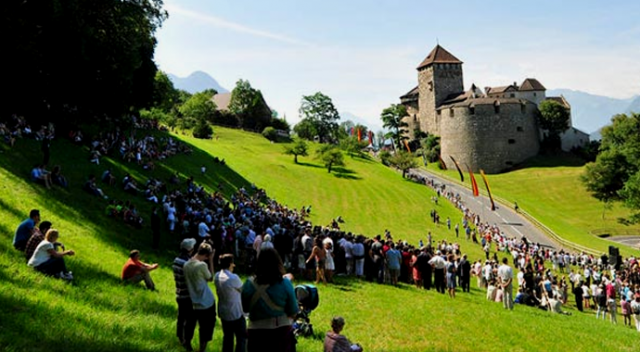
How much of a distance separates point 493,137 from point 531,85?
27311 millimetres

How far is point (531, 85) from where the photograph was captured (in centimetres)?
10944

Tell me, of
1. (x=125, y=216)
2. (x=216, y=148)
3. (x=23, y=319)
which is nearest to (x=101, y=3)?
(x=125, y=216)

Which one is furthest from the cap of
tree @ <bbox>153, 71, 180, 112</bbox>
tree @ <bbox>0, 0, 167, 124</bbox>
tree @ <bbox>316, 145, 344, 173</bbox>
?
tree @ <bbox>316, 145, 344, 173</bbox>

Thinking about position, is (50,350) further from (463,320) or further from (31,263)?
(463,320)

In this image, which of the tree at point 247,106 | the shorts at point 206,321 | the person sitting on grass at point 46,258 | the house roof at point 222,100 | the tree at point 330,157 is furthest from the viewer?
the house roof at point 222,100

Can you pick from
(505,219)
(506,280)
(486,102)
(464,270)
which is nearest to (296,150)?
(505,219)

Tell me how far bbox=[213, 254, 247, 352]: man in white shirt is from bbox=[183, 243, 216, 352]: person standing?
1.27 feet

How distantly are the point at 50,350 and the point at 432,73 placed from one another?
107 meters

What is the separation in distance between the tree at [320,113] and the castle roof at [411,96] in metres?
Result: 19.2

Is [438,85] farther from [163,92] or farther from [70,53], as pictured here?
[70,53]

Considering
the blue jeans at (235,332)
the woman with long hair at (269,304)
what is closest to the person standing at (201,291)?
the blue jeans at (235,332)

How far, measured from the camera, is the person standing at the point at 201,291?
6.76 m

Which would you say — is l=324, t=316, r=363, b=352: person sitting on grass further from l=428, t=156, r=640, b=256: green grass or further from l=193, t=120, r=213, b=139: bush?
l=193, t=120, r=213, b=139: bush

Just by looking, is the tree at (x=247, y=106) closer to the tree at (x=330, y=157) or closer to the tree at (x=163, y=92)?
the tree at (x=163, y=92)
